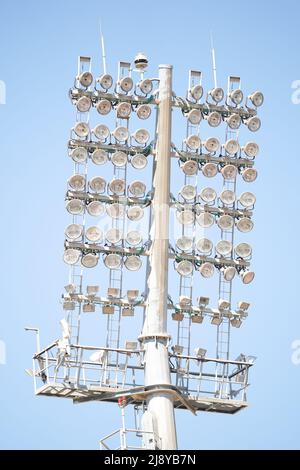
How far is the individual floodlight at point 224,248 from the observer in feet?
263

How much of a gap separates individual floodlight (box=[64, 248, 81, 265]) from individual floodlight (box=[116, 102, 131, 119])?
6.49m

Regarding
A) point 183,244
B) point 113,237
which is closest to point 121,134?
point 113,237

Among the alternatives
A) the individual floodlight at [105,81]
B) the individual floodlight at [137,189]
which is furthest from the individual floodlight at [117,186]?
the individual floodlight at [105,81]

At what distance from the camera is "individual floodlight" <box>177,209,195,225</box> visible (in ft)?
262

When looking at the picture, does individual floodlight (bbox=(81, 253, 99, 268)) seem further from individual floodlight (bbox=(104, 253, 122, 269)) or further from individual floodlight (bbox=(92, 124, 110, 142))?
individual floodlight (bbox=(92, 124, 110, 142))

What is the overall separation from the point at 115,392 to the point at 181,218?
28.9 ft

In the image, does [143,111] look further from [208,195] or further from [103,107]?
[208,195]

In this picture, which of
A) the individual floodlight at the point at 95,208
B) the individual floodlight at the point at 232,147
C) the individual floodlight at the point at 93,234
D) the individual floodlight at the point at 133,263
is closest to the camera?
the individual floodlight at the point at 133,263

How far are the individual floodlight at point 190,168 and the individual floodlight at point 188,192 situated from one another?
75 cm

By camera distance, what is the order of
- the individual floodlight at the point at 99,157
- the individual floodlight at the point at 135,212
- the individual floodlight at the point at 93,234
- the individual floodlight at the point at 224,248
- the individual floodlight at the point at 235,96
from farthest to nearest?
the individual floodlight at the point at 235,96
the individual floodlight at the point at 224,248
the individual floodlight at the point at 99,157
the individual floodlight at the point at 135,212
the individual floodlight at the point at 93,234

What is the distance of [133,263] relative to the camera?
78188 millimetres

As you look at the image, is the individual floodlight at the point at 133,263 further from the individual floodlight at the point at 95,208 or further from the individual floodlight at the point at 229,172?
the individual floodlight at the point at 229,172

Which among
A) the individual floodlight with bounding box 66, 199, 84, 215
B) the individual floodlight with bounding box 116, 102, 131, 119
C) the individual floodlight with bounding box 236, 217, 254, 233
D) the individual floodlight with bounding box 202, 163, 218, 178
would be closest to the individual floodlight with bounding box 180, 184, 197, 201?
the individual floodlight with bounding box 202, 163, 218, 178

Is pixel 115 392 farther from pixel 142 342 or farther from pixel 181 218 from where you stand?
pixel 181 218
